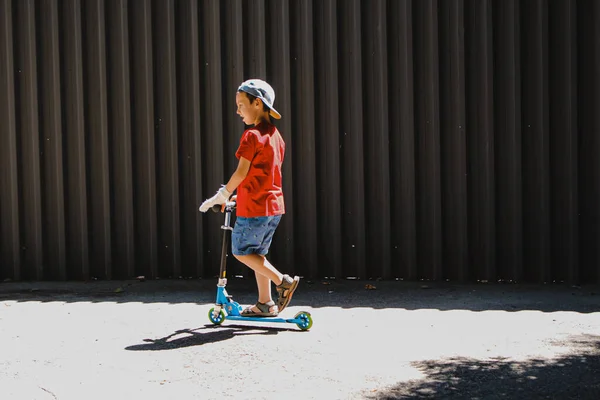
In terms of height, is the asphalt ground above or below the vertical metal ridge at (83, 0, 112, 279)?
below

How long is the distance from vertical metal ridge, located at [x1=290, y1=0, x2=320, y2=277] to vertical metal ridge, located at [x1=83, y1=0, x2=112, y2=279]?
76.5 inches

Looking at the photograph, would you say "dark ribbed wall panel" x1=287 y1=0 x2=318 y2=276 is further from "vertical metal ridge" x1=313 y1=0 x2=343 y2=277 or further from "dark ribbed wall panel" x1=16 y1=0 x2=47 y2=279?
"dark ribbed wall panel" x1=16 y1=0 x2=47 y2=279

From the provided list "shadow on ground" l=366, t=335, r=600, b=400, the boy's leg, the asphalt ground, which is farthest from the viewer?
the boy's leg

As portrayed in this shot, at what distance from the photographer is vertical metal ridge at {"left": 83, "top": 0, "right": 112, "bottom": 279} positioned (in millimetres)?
8672

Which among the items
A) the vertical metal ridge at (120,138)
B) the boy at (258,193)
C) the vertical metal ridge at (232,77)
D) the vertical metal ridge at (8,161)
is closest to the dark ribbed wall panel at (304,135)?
the vertical metal ridge at (232,77)

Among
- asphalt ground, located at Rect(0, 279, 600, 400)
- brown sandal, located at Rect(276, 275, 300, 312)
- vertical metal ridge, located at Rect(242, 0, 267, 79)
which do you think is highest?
vertical metal ridge, located at Rect(242, 0, 267, 79)

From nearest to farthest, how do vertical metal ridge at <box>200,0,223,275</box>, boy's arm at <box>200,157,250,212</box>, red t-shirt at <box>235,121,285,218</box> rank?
boy's arm at <box>200,157,250,212</box>
red t-shirt at <box>235,121,285,218</box>
vertical metal ridge at <box>200,0,223,275</box>

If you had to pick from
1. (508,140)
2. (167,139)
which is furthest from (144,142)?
(508,140)

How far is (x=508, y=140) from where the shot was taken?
8.24m

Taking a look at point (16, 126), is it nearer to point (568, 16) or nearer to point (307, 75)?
point (307, 75)

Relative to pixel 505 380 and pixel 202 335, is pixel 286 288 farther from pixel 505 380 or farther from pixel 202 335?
pixel 505 380

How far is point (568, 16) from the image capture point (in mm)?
8047

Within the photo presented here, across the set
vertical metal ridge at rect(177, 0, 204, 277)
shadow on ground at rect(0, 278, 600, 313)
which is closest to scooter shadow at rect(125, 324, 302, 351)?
shadow on ground at rect(0, 278, 600, 313)

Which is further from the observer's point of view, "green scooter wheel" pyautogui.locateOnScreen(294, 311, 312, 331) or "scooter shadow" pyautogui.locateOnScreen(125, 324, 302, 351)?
"green scooter wheel" pyautogui.locateOnScreen(294, 311, 312, 331)
